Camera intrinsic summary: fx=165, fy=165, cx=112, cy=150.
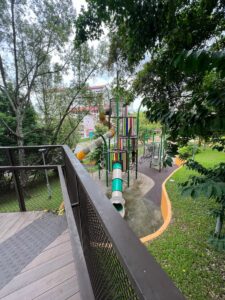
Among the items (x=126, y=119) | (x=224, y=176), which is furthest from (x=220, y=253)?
(x=126, y=119)

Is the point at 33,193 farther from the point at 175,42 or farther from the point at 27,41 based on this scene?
the point at 175,42

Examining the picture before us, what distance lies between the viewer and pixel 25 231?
91.7 inches

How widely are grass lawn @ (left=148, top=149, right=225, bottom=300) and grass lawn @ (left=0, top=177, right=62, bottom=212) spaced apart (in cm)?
331

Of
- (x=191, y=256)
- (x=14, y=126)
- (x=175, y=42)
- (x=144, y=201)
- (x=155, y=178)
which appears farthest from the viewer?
(x=14, y=126)

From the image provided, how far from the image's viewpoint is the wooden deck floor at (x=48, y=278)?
1.35m

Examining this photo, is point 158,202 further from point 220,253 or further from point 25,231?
point 25,231

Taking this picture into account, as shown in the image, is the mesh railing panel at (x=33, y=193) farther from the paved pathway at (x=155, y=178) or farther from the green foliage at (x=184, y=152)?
the green foliage at (x=184, y=152)

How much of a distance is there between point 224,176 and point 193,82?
0.99 metres

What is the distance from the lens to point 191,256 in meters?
2.45

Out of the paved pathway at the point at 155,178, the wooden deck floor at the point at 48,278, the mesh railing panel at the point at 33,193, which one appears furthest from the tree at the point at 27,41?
the wooden deck floor at the point at 48,278

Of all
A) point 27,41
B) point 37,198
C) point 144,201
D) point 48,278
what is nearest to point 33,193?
point 37,198

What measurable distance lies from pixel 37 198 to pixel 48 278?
503 centimetres

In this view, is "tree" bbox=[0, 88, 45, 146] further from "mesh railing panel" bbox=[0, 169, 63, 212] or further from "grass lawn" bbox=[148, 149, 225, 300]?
"grass lawn" bbox=[148, 149, 225, 300]

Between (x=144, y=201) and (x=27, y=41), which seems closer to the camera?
(x=144, y=201)
